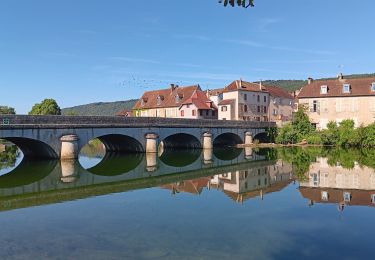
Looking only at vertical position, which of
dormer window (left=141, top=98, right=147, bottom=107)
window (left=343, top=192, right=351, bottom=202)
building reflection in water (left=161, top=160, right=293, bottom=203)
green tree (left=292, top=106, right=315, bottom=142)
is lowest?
building reflection in water (left=161, top=160, right=293, bottom=203)

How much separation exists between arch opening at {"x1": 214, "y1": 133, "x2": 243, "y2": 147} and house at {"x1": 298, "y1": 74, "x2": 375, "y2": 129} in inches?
428

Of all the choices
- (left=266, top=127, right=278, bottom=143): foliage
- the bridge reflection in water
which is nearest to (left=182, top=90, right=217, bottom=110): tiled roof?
(left=266, top=127, right=278, bottom=143): foliage

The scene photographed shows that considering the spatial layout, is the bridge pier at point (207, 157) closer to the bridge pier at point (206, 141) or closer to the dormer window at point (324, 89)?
the bridge pier at point (206, 141)

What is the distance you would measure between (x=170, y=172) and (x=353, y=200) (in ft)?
44.5

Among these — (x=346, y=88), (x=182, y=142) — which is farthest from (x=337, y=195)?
(x=346, y=88)

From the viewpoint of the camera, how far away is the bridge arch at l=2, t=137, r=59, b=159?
104ft

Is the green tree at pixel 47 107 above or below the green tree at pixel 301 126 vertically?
above

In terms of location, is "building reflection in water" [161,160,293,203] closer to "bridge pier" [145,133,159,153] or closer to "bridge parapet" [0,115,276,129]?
"bridge parapet" [0,115,276,129]

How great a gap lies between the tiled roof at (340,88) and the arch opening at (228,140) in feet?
37.2

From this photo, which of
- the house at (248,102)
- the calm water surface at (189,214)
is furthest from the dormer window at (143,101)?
the calm water surface at (189,214)

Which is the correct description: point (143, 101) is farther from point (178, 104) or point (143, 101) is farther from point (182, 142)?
point (182, 142)

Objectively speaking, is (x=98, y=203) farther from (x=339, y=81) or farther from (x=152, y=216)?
(x=339, y=81)

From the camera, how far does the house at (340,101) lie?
167 ft

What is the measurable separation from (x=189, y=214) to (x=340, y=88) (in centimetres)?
4431
